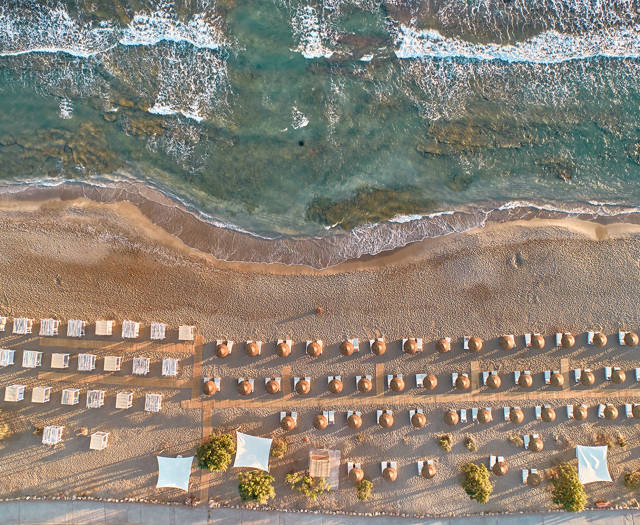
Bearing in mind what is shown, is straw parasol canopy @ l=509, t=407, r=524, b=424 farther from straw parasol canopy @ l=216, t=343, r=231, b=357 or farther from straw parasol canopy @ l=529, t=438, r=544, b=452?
straw parasol canopy @ l=216, t=343, r=231, b=357

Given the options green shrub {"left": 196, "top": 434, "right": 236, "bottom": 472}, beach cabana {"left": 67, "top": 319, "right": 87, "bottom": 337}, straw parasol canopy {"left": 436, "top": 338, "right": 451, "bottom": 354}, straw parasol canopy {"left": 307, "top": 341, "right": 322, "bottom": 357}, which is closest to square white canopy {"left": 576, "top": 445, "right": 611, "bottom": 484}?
straw parasol canopy {"left": 436, "top": 338, "right": 451, "bottom": 354}

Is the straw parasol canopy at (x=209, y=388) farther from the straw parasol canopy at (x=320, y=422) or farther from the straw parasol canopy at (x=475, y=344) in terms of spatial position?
the straw parasol canopy at (x=475, y=344)

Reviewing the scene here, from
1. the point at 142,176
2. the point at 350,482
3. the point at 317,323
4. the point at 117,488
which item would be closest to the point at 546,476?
the point at 350,482

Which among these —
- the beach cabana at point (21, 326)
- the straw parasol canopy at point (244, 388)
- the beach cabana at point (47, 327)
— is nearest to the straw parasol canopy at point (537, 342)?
the straw parasol canopy at point (244, 388)

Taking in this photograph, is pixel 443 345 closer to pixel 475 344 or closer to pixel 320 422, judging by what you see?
pixel 475 344

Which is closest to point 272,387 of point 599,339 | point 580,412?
point 580,412

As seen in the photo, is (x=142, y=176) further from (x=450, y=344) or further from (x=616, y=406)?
(x=616, y=406)
